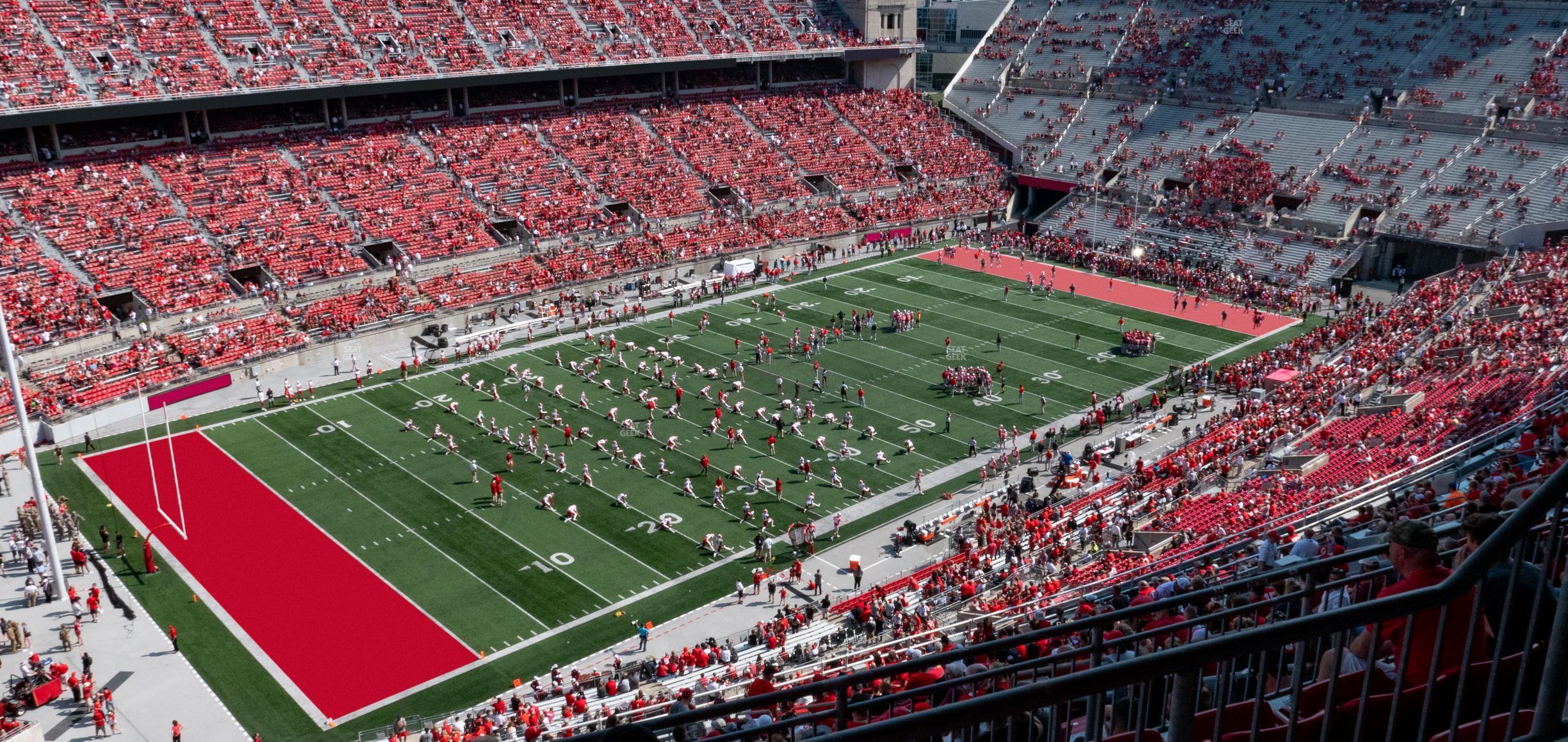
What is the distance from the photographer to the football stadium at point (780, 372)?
7.79m

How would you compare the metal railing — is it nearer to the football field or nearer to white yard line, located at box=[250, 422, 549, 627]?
the football field

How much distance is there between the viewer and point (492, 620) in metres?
22.9

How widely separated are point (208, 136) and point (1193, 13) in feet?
175

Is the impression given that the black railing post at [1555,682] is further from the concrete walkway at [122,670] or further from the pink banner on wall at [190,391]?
the pink banner on wall at [190,391]

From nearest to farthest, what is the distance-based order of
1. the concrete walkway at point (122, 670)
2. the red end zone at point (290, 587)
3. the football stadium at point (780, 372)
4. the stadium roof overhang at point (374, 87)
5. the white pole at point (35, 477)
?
the football stadium at point (780, 372)
the concrete walkway at point (122, 670)
the red end zone at point (290, 587)
the white pole at point (35, 477)
the stadium roof overhang at point (374, 87)

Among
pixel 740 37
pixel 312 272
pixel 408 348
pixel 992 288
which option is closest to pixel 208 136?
pixel 312 272

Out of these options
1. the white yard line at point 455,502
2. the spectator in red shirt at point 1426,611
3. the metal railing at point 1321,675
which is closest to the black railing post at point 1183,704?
the metal railing at point 1321,675

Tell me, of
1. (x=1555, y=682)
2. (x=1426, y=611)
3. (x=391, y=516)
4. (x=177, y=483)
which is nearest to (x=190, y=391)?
(x=177, y=483)

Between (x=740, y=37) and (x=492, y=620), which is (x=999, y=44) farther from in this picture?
(x=492, y=620)

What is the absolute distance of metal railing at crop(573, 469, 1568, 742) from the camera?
3141mm

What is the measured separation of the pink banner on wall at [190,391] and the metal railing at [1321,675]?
3432 centimetres

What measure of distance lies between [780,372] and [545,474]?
10.1m

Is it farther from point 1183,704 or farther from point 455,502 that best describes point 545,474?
point 1183,704

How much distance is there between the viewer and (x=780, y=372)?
37469 mm
